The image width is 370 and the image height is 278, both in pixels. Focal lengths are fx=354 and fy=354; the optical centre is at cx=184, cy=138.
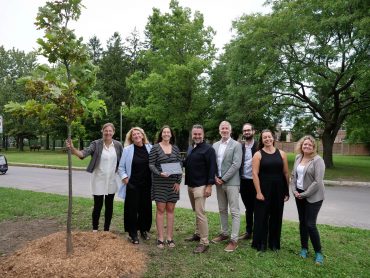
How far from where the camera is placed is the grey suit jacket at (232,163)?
18.0 feet

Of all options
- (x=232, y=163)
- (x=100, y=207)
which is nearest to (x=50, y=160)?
(x=100, y=207)

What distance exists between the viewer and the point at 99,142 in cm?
583

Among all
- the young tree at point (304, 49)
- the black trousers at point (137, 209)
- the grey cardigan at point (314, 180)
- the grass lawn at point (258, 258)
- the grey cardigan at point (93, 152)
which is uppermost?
the young tree at point (304, 49)

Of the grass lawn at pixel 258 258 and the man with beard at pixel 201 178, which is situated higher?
the man with beard at pixel 201 178

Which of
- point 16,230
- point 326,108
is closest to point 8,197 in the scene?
point 16,230

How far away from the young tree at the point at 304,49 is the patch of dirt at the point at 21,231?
1176 cm

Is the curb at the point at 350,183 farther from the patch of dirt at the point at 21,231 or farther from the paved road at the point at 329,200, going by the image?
the patch of dirt at the point at 21,231

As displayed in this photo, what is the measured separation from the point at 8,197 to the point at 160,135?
6.57 metres

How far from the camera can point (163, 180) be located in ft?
17.8

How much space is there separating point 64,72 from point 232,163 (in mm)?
2799

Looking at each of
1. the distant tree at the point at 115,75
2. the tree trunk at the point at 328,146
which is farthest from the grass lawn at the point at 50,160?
the tree trunk at the point at 328,146

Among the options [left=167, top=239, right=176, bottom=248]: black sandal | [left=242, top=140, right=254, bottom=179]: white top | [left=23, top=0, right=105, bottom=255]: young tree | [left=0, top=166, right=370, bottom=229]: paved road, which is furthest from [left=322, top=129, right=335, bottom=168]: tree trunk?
[left=23, top=0, right=105, bottom=255]: young tree

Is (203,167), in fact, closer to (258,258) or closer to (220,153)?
(220,153)

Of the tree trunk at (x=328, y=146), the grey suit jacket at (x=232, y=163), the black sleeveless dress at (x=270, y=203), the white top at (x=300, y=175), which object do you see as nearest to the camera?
the white top at (x=300, y=175)
